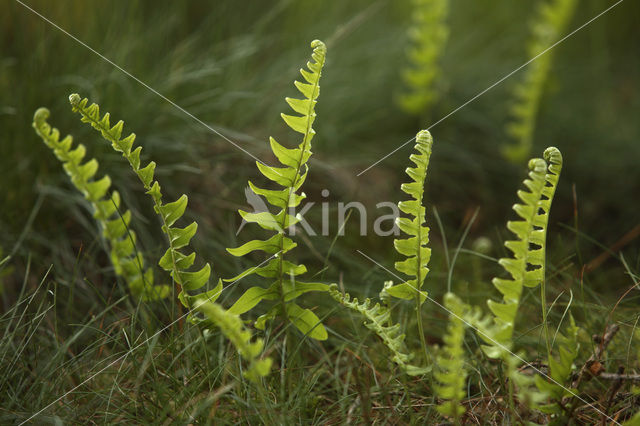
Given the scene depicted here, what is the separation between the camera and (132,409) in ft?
4.07

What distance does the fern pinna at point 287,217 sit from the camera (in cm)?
121

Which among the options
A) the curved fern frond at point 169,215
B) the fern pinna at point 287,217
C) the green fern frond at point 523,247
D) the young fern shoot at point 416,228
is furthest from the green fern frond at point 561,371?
the curved fern frond at point 169,215

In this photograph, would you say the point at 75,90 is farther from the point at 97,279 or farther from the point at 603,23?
the point at 603,23

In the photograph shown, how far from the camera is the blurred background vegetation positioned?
1.96 meters

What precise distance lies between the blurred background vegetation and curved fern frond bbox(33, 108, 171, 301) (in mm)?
124

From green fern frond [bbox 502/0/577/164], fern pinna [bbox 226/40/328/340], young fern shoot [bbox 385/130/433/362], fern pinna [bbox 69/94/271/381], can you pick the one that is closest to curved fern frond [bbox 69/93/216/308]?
fern pinna [bbox 69/94/271/381]

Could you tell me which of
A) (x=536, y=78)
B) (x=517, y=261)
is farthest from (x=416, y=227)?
(x=536, y=78)

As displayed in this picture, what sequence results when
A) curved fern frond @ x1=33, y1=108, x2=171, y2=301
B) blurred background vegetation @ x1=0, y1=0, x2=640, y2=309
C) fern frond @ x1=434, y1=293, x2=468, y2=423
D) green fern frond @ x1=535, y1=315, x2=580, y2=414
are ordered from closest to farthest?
fern frond @ x1=434, y1=293, x2=468, y2=423
green fern frond @ x1=535, y1=315, x2=580, y2=414
curved fern frond @ x1=33, y1=108, x2=171, y2=301
blurred background vegetation @ x1=0, y1=0, x2=640, y2=309

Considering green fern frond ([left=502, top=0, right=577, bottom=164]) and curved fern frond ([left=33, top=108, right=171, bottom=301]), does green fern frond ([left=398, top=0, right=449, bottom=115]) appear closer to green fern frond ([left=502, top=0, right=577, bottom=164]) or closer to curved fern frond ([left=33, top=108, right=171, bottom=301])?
green fern frond ([left=502, top=0, right=577, bottom=164])

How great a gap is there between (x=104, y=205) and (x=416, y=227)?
2.37 ft

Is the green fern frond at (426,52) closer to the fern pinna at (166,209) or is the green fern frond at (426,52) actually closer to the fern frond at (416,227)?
the fern frond at (416,227)

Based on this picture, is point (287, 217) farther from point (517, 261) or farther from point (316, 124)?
point (316, 124)

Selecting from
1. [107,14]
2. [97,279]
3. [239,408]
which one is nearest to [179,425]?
[239,408]

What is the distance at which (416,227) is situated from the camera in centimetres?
119
